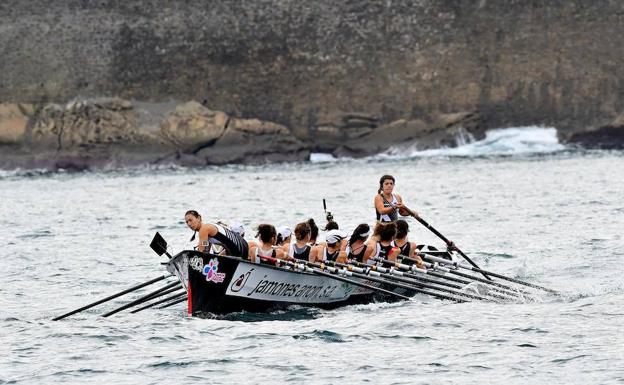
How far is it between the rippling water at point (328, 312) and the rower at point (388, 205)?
7.24ft

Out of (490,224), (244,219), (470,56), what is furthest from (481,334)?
(470,56)

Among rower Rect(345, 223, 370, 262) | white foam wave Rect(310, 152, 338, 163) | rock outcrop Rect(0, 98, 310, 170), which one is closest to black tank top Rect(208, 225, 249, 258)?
rower Rect(345, 223, 370, 262)

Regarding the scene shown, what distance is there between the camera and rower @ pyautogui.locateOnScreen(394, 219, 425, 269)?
71.9 feet

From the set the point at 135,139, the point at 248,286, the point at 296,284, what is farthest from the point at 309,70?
the point at 248,286

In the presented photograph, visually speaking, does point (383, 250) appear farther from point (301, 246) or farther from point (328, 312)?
point (328, 312)

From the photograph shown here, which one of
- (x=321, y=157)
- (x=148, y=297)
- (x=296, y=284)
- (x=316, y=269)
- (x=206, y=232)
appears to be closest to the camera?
(x=206, y=232)

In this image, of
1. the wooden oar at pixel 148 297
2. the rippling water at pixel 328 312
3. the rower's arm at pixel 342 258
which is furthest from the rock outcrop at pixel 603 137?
the wooden oar at pixel 148 297

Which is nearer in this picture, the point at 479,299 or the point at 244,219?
the point at 479,299

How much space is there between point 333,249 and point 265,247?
115 cm

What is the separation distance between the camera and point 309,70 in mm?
64562

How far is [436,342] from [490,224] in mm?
15603

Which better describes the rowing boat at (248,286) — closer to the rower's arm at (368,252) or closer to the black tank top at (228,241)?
the black tank top at (228,241)

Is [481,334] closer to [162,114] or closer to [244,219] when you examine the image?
[244,219]

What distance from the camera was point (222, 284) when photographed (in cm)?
1947
